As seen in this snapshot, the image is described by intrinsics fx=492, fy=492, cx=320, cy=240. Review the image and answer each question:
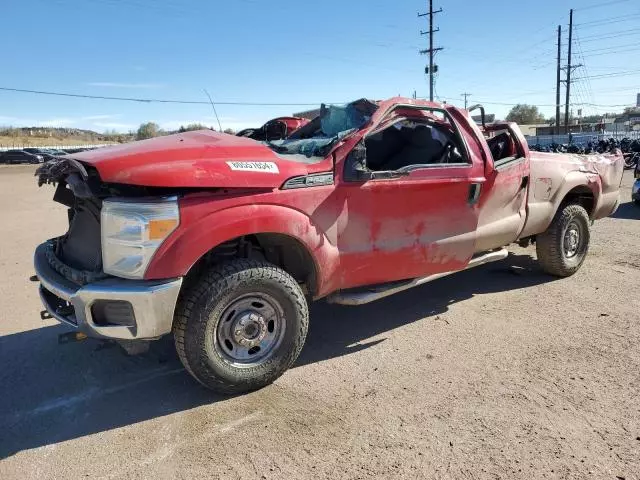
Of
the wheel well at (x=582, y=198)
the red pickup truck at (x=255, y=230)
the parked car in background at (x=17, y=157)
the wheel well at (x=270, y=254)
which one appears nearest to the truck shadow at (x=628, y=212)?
the wheel well at (x=582, y=198)

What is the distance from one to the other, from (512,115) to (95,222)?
10645 centimetres

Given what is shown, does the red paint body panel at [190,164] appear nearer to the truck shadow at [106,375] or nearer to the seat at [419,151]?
the truck shadow at [106,375]

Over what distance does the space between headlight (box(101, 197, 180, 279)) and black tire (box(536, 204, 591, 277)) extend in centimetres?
437

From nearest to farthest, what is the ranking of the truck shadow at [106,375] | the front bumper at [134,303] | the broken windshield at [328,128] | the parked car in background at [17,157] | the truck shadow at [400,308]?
the front bumper at [134,303]
the truck shadow at [106,375]
the broken windshield at [328,128]
the truck shadow at [400,308]
the parked car in background at [17,157]

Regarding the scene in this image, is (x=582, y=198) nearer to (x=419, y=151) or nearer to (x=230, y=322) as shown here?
(x=419, y=151)

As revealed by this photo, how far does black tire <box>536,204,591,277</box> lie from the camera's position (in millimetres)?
5609

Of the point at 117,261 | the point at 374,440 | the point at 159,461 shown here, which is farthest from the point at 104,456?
the point at 374,440

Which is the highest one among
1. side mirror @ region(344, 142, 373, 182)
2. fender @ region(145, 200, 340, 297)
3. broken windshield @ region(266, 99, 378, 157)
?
broken windshield @ region(266, 99, 378, 157)

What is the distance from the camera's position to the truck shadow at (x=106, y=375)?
3094mm

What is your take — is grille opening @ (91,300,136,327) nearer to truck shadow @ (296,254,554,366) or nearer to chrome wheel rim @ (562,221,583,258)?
truck shadow @ (296,254,554,366)

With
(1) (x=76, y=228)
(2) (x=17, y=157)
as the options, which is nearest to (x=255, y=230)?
(1) (x=76, y=228)

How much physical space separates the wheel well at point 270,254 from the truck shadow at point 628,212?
837 centimetres

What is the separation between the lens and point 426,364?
3742 millimetres

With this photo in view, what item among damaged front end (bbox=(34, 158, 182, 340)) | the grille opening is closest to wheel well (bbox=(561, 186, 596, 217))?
damaged front end (bbox=(34, 158, 182, 340))
